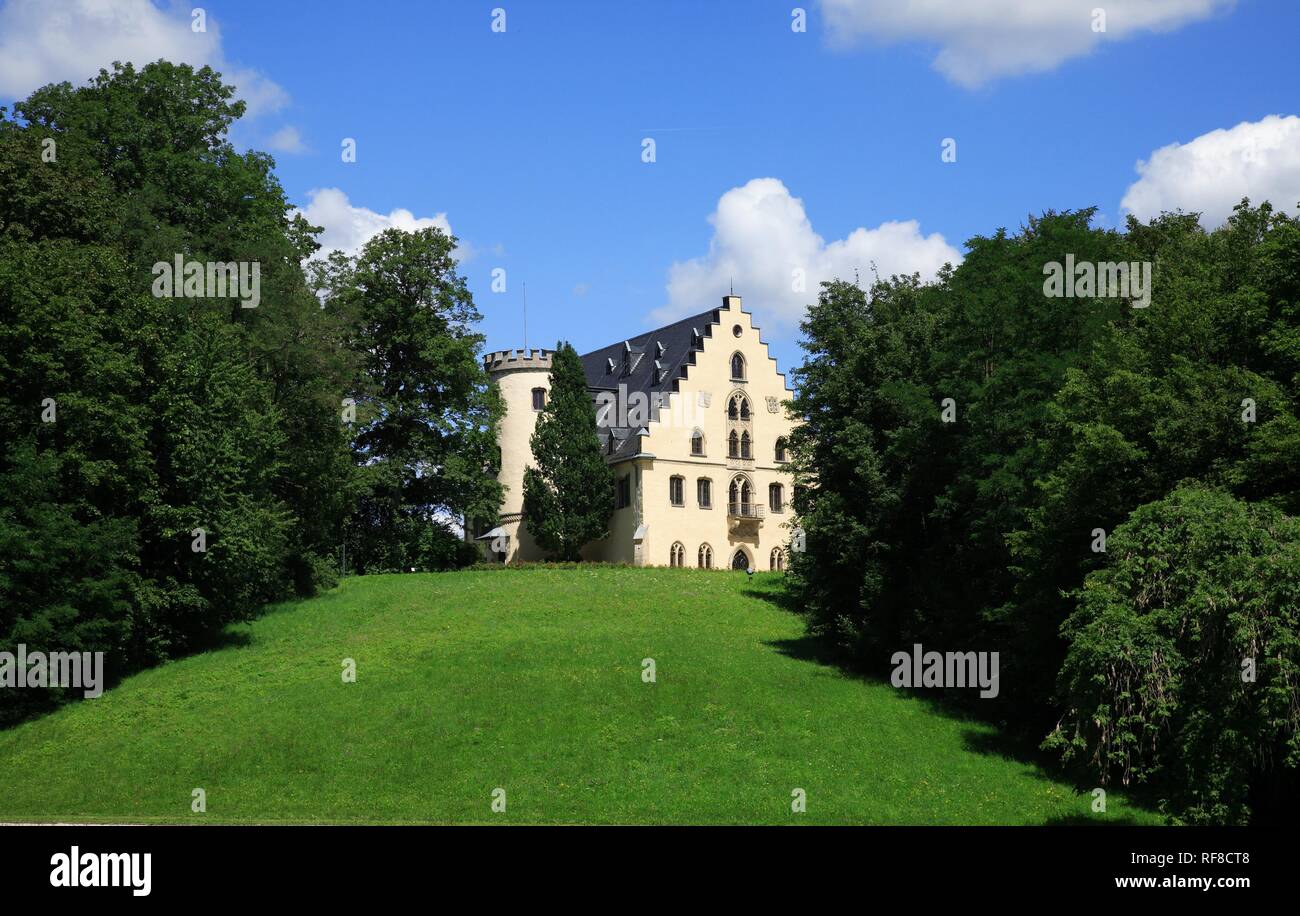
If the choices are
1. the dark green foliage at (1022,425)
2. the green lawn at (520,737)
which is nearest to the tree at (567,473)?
the green lawn at (520,737)

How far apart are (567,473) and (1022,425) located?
35.0 metres

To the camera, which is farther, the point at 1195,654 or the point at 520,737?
the point at 520,737

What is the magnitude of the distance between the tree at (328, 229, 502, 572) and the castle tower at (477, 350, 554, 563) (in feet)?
18.9

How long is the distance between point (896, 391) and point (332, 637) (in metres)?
21.3

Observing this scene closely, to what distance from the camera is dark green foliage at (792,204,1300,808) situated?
91.2 ft

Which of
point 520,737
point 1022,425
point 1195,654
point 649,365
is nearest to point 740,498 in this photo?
point 649,365

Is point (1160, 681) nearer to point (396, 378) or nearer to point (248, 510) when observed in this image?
point (248, 510)

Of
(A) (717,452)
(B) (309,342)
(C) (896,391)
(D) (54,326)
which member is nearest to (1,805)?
(D) (54,326)

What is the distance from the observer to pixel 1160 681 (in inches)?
920

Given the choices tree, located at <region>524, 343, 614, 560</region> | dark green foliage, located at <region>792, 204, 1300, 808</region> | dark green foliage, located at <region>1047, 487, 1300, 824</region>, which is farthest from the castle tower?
dark green foliage, located at <region>1047, 487, 1300, 824</region>

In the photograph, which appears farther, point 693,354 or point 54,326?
point 693,354

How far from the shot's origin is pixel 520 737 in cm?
3341

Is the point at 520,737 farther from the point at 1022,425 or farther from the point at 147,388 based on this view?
the point at 147,388
